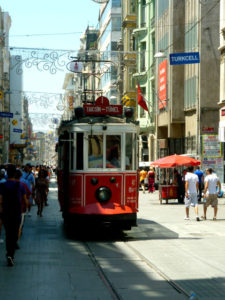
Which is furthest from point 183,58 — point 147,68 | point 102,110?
point 147,68

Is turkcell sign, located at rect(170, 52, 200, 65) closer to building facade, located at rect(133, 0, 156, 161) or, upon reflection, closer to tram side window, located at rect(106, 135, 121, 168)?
tram side window, located at rect(106, 135, 121, 168)

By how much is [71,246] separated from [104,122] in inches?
129

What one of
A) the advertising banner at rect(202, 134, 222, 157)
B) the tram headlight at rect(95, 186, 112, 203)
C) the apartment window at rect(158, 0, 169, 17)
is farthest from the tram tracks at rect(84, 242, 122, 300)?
the apartment window at rect(158, 0, 169, 17)

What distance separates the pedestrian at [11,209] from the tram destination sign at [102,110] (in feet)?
16.2

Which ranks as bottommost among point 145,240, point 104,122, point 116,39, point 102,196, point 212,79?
point 145,240

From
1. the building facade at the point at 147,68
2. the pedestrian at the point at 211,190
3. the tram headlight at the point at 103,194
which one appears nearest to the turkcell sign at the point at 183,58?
the pedestrian at the point at 211,190

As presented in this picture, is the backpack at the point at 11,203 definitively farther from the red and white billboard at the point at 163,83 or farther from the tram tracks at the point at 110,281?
the red and white billboard at the point at 163,83

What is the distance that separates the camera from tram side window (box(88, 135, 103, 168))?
53.3 ft

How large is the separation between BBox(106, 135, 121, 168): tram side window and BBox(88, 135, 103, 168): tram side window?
169 millimetres

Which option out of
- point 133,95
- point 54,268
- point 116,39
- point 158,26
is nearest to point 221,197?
point 158,26

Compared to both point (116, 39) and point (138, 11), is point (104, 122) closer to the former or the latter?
point (138, 11)

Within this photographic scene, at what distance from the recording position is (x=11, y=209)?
1180 cm

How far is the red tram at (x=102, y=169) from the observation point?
1608 cm

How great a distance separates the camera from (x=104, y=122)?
646 inches
